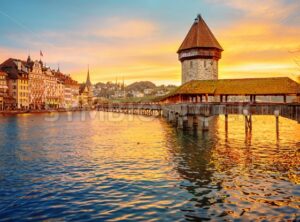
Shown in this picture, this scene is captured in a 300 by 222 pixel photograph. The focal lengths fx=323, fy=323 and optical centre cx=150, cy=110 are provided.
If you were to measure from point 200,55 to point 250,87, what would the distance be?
3045cm

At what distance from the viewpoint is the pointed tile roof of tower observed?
68.2m

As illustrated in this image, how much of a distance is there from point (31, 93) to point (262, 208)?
121 meters

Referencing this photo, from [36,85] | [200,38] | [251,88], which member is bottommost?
[251,88]

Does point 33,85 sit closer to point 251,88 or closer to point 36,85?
point 36,85

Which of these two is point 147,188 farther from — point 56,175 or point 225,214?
point 56,175

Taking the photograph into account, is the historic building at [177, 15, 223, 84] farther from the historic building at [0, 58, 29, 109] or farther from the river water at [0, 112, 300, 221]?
the historic building at [0, 58, 29, 109]

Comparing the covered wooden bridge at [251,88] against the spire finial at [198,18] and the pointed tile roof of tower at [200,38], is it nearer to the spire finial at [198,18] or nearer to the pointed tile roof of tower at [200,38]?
the pointed tile roof of tower at [200,38]

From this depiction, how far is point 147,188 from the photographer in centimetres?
1527

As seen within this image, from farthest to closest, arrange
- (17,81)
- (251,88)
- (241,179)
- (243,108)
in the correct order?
1. (17,81)
2. (251,88)
3. (243,108)
4. (241,179)

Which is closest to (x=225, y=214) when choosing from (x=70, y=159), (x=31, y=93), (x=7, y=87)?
(x=70, y=159)

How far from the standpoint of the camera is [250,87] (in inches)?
1537

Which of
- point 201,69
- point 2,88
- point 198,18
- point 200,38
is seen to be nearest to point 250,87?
point 201,69

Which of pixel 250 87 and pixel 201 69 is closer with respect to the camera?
pixel 250 87

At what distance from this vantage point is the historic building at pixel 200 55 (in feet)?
224
